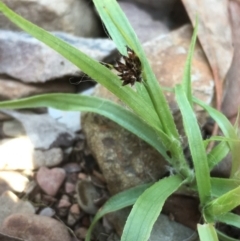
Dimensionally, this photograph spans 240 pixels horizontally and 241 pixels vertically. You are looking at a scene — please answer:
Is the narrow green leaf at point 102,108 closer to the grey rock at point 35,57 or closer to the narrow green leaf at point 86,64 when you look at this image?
the narrow green leaf at point 86,64

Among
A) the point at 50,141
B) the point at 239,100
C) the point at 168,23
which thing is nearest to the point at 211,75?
the point at 239,100

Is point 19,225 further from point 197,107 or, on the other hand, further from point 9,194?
point 197,107

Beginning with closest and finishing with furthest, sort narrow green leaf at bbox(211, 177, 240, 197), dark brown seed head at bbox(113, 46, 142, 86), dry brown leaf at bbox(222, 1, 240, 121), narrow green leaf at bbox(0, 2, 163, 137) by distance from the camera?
1. dark brown seed head at bbox(113, 46, 142, 86)
2. narrow green leaf at bbox(0, 2, 163, 137)
3. narrow green leaf at bbox(211, 177, 240, 197)
4. dry brown leaf at bbox(222, 1, 240, 121)

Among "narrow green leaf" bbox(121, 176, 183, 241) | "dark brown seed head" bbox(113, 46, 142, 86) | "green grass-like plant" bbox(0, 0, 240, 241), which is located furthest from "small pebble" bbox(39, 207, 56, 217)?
"dark brown seed head" bbox(113, 46, 142, 86)

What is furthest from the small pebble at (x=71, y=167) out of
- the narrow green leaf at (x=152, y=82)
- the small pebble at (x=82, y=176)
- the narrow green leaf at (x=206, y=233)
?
the narrow green leaf at (x=206, y=233)

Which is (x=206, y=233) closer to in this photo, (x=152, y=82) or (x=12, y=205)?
(x=152, y=82)

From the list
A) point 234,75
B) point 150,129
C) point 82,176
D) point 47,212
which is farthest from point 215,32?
point 47,212

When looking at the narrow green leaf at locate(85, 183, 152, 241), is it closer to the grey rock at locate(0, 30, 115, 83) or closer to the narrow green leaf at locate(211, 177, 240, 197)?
the narrow green leaf at locate(211, 177, 240, 197)
